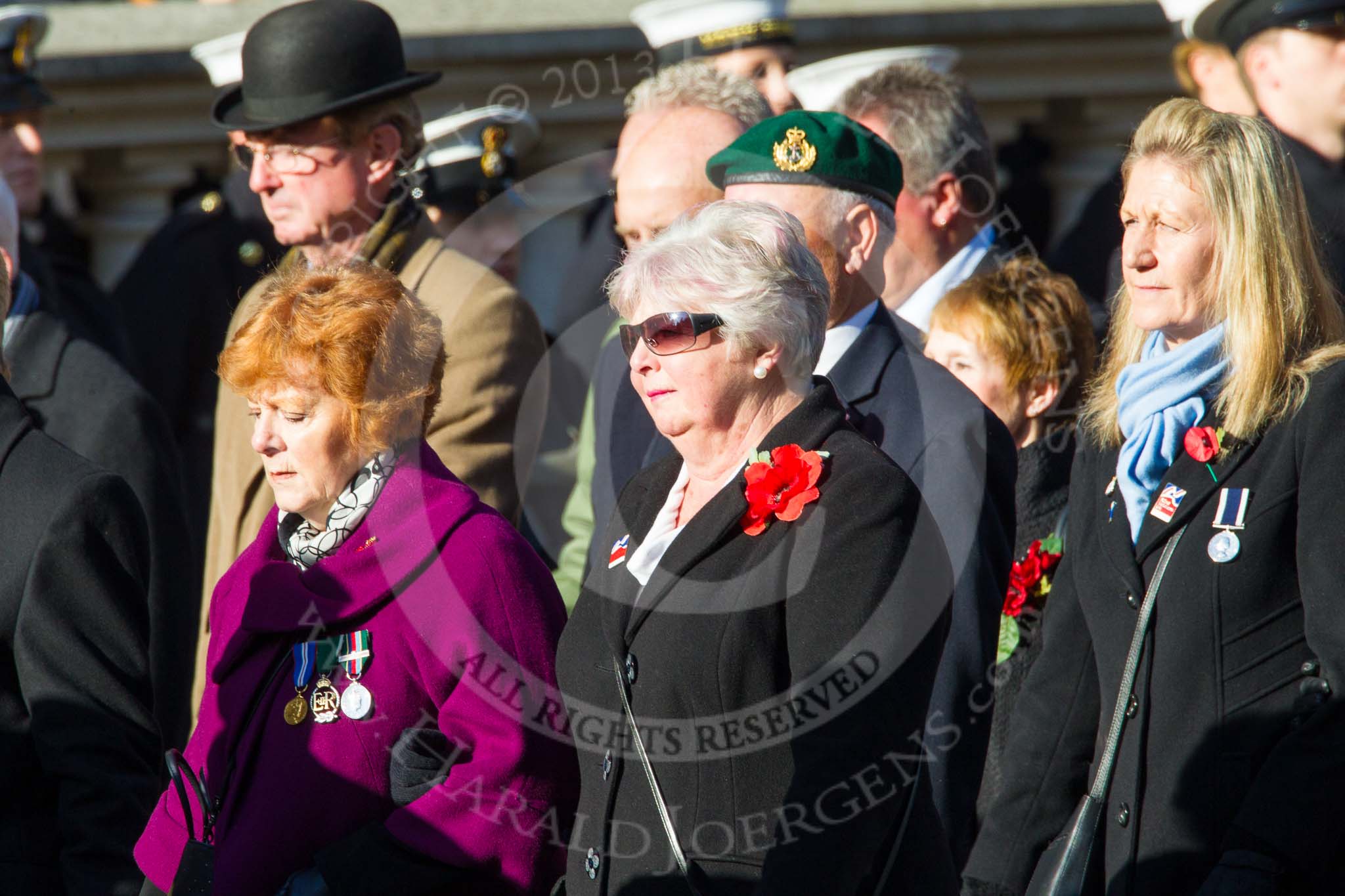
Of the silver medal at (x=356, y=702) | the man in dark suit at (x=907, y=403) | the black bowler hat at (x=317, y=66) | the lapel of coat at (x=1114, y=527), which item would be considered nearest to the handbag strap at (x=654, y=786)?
the silver medal at (x=356, y=702)

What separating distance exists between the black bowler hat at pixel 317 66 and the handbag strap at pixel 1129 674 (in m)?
2.41

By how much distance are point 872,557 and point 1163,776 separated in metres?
0.78

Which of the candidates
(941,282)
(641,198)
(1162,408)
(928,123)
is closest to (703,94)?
(641,198)

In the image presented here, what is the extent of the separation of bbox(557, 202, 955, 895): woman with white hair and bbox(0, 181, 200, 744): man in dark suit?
1677mm

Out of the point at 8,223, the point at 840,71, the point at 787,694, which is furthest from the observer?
the point at 840,71

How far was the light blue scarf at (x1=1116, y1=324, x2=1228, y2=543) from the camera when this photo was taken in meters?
3.36

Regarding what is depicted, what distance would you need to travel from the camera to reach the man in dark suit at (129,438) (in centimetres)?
448

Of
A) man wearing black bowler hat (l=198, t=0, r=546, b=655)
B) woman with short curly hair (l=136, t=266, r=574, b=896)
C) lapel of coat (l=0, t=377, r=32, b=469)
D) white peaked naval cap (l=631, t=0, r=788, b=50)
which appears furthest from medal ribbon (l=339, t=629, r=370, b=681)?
white peaked naval cap (l=631, t=0, r=788, b=50)

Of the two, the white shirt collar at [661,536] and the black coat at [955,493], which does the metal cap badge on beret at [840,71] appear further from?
the white shirt collar at [661,536]

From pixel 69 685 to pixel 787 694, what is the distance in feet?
4.81

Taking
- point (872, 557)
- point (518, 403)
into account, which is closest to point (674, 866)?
point (872, 557)

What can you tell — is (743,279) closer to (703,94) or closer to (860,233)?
(860,233)

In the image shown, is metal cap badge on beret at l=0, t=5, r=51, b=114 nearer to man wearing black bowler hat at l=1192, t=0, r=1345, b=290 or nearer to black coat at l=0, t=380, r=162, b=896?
black coat at l=0, t=380, r=162, b=896

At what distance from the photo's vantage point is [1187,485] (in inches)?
129
